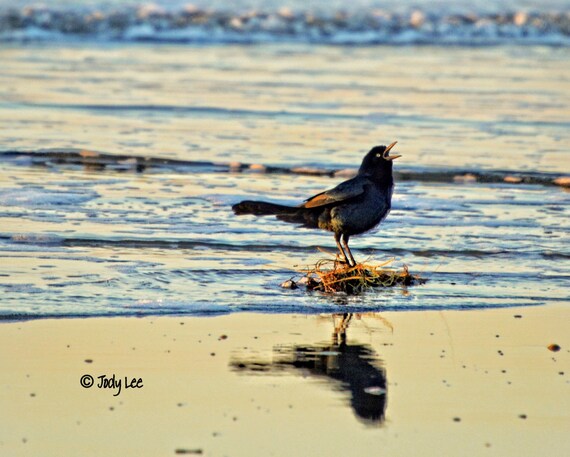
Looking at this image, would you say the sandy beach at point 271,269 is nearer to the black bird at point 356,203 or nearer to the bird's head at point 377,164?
the black bird at point 356,203

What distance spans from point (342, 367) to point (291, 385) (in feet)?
1.24

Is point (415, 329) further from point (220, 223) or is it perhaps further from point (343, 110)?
point (343, 110)

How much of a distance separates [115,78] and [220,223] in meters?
10.5

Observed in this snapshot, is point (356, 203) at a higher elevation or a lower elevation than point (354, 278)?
higher

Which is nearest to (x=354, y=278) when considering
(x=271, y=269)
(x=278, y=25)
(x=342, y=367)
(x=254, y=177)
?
(x=271, y=269)

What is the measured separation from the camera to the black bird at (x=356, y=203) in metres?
7.54

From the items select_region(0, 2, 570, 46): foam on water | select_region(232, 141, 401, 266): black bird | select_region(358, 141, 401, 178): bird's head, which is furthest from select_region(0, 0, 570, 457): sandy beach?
select_region(0, 2, 570, 46): foam on water

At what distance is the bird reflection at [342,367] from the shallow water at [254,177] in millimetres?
858

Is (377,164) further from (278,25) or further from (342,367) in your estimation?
(278,25)

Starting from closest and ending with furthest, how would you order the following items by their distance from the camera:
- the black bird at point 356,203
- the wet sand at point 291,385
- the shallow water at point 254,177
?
the wet sand at point 291,385
the shallow water at point 254,177
the black bird at point 356,203

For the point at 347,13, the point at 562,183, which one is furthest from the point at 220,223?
the point at 347,13

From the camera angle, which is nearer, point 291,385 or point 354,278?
point 291,385

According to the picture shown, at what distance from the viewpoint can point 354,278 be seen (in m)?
7.38

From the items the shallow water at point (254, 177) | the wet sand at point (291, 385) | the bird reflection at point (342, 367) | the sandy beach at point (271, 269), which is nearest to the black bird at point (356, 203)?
the sandy beach at point (271, 269)
